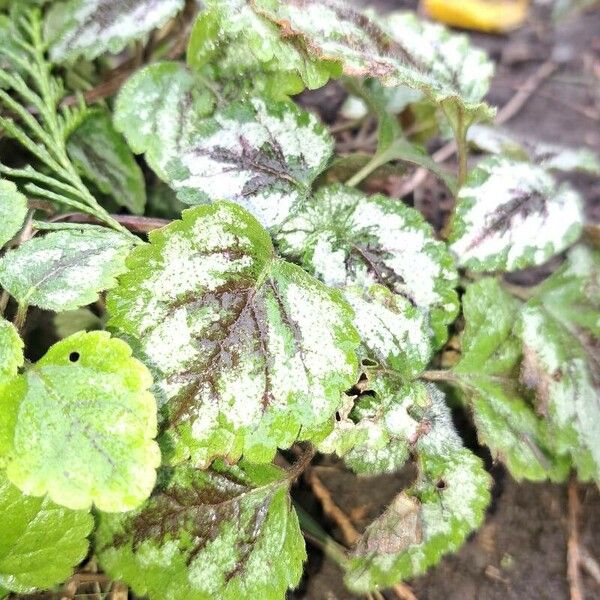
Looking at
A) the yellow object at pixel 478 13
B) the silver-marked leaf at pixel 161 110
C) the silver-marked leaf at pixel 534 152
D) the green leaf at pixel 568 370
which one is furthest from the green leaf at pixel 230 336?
the yellow object at pixel 478 13

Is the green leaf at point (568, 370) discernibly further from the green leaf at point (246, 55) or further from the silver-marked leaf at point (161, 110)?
the silver-marked leaf at point (161, 110)

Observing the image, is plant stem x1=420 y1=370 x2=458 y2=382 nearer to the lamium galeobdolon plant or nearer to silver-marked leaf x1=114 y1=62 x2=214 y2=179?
the lamium galeobdolon plant

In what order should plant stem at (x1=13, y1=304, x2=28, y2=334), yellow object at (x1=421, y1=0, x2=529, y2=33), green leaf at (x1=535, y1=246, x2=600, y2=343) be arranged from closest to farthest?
plant stem at (x1=13, y1=304, x2=28, y2=334) < green leaf at (x1=535, y1=246, x2=600, y2=343) < yellow object at (x1=421, y1=0, x2=529, y2=33)

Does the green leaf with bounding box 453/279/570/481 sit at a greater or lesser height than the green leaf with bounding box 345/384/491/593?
greater

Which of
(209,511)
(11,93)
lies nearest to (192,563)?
(209,511)

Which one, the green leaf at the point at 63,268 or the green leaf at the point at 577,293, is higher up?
the green leaf at the point at 577,293

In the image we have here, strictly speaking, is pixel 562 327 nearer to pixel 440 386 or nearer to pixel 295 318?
pixel 440 386

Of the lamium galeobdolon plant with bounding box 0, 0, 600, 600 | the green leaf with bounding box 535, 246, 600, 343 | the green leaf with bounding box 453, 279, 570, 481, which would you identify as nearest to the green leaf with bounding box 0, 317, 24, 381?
the lamium galeobdolon plant with bounding box 0, 0, 600, 600
